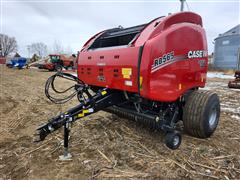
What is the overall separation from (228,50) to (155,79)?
3375 centimetres

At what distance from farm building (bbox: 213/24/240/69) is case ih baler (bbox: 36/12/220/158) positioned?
30208 millimetres

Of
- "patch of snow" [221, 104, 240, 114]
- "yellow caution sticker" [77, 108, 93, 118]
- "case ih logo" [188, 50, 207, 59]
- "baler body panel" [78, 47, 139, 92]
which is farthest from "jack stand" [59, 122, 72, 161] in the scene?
"patch of snow" [221, 104, 240, 114]

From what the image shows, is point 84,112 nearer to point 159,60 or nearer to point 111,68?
point 111,68

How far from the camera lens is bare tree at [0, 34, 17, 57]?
63.1m

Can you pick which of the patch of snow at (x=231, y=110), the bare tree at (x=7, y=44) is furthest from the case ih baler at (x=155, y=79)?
the bare tree at (x=7, y=44)

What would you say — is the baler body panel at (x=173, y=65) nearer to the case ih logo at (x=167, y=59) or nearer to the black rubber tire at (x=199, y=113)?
the case ih logo at (x=167, y=59)

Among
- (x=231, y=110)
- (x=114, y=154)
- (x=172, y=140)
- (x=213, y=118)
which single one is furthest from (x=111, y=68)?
(x=231, y=110)

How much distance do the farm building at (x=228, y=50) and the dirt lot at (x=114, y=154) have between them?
30.3 metres

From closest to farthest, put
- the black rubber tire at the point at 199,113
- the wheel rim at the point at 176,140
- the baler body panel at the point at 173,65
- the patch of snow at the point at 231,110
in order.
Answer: the baler body panel at the point at 173,65 → the wheel rim at the point at 176,140 → the black rubber tire at the point at 199,113 → the patch of snow at the point at 231,110

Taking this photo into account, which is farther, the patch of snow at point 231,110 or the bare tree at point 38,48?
the bare tree at point 38,48

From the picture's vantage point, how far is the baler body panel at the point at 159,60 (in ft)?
8.70

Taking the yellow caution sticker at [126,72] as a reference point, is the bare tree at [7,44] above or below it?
above

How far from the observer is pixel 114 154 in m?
2.89

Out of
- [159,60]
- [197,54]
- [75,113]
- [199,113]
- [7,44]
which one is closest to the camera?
[159,60]
